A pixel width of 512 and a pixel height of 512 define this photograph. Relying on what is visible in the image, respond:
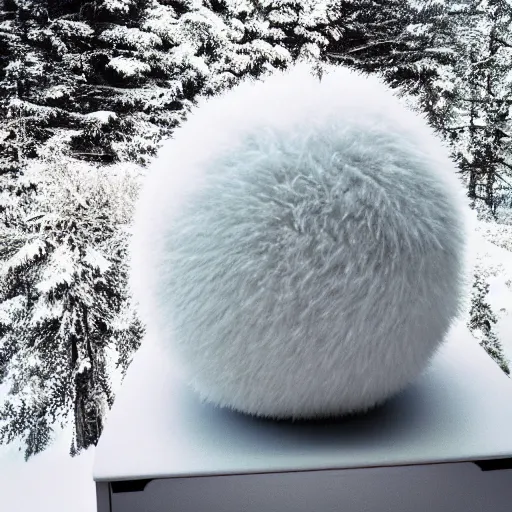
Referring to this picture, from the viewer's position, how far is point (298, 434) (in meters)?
0.80

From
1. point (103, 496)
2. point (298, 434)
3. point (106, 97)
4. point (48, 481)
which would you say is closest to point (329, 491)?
point (298, 434)

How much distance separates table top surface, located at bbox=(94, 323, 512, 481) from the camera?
29.3 inches

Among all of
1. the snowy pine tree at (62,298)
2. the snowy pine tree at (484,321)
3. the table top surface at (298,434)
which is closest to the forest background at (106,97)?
the snowy pine tree at (62,298)

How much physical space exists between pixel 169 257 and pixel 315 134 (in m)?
0.23

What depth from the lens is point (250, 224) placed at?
2.27ft

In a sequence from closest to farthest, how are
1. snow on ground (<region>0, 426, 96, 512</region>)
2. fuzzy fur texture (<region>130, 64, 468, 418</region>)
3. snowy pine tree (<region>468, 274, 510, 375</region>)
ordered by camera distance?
fuzzy fur texture (<region>130, 64, 468, 418</region>) → snow on ground (<region>0, 426, 96, 512</region>) → snowy pine tree (<region>468, 274, 510, 375</region>)

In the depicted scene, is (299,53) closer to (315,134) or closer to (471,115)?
(471,115)

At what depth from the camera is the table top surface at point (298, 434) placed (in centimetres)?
75

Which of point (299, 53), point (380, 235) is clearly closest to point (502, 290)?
point (299, 53)

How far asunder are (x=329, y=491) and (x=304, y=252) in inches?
12.2

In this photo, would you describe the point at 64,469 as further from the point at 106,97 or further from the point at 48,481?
→ the point at 106,97

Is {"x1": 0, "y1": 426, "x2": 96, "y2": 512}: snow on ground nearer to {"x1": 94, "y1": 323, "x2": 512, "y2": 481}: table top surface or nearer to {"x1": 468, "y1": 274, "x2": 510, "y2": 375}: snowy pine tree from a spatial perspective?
{"x1": 94, "y1": 323, "x2": 512, "y2": 481}: table top surface

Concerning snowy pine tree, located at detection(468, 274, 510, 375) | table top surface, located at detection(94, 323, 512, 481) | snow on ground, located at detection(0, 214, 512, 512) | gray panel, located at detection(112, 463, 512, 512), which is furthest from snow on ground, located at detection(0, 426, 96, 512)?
snowy pine tree, located at detection(468, 274, 510, 375)

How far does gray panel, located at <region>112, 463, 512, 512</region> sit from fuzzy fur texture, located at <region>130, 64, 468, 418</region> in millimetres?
84
